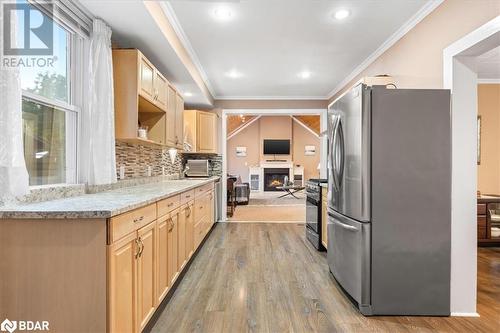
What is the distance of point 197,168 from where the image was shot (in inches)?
215

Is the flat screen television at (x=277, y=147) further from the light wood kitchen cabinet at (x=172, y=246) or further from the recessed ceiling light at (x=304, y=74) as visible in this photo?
the light wood kitchen cabinet at (x=172, y=246)

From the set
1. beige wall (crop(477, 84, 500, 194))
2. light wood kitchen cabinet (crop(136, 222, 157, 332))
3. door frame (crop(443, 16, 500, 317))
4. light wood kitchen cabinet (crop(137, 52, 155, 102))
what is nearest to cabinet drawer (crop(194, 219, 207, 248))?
light wood kitchen cabinet (crop(136, 222, 157, 332))

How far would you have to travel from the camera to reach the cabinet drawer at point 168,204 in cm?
212

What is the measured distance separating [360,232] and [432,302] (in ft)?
2.50

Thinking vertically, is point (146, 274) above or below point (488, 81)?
below

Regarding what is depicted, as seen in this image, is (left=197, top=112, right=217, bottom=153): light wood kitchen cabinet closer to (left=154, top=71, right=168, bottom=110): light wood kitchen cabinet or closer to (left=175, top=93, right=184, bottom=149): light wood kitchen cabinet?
(left=175, top=93, right=184, bottom=149): light wood kitchen cabinet

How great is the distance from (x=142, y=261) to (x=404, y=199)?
1993mm

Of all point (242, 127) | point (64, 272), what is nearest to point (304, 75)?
point (64, 272)

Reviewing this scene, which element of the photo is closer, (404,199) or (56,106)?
(56,106)

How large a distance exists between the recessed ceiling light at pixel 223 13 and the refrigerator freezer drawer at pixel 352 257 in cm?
217

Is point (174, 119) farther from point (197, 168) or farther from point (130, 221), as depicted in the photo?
point (130, 221)

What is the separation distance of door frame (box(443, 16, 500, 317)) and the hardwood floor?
0.67 ft

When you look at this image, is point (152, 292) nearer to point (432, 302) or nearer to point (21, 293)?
point (21, 293)

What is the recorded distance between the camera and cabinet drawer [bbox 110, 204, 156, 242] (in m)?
1.41
